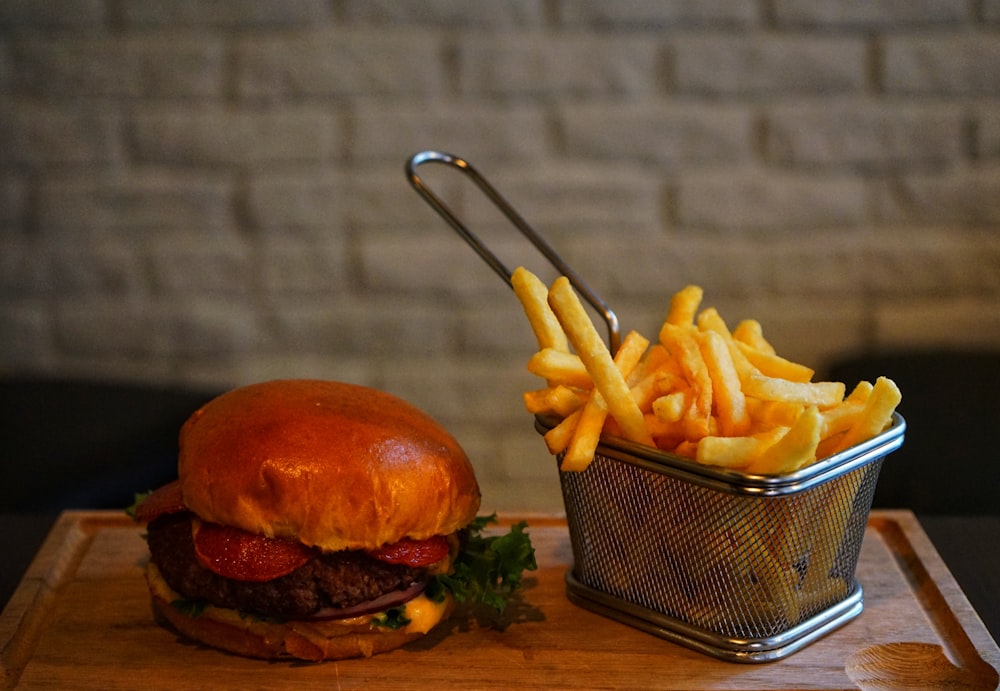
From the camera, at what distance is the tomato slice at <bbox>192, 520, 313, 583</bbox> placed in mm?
1539

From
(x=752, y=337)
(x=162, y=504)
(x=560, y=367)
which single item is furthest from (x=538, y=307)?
(x=162, y=504)

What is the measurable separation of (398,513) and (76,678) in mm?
476

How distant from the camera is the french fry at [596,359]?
1479mm

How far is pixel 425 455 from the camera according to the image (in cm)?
165

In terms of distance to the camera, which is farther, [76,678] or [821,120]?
[821,120]

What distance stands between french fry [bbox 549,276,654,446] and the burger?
284 mm

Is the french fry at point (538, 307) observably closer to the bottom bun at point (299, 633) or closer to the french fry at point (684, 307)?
the french fry at point (684, 307)

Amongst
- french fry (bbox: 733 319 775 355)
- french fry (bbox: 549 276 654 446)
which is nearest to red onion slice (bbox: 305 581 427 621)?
french fry (bbox: 549 276 654 446)

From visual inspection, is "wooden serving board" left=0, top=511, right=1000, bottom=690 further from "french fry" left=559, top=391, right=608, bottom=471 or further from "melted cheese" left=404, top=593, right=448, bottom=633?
"french fry" left=559, top=391, right=608, bottom=471

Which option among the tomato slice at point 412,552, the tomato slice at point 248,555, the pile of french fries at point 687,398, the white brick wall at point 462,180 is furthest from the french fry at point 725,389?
the white brick wall at point 462,180

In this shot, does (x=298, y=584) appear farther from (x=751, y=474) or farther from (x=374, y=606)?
(x=751, y=474)

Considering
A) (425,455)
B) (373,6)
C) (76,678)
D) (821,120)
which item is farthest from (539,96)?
(76,678)

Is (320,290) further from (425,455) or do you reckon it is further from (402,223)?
(425,455)

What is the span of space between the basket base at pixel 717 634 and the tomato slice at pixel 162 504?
23.1 inches
